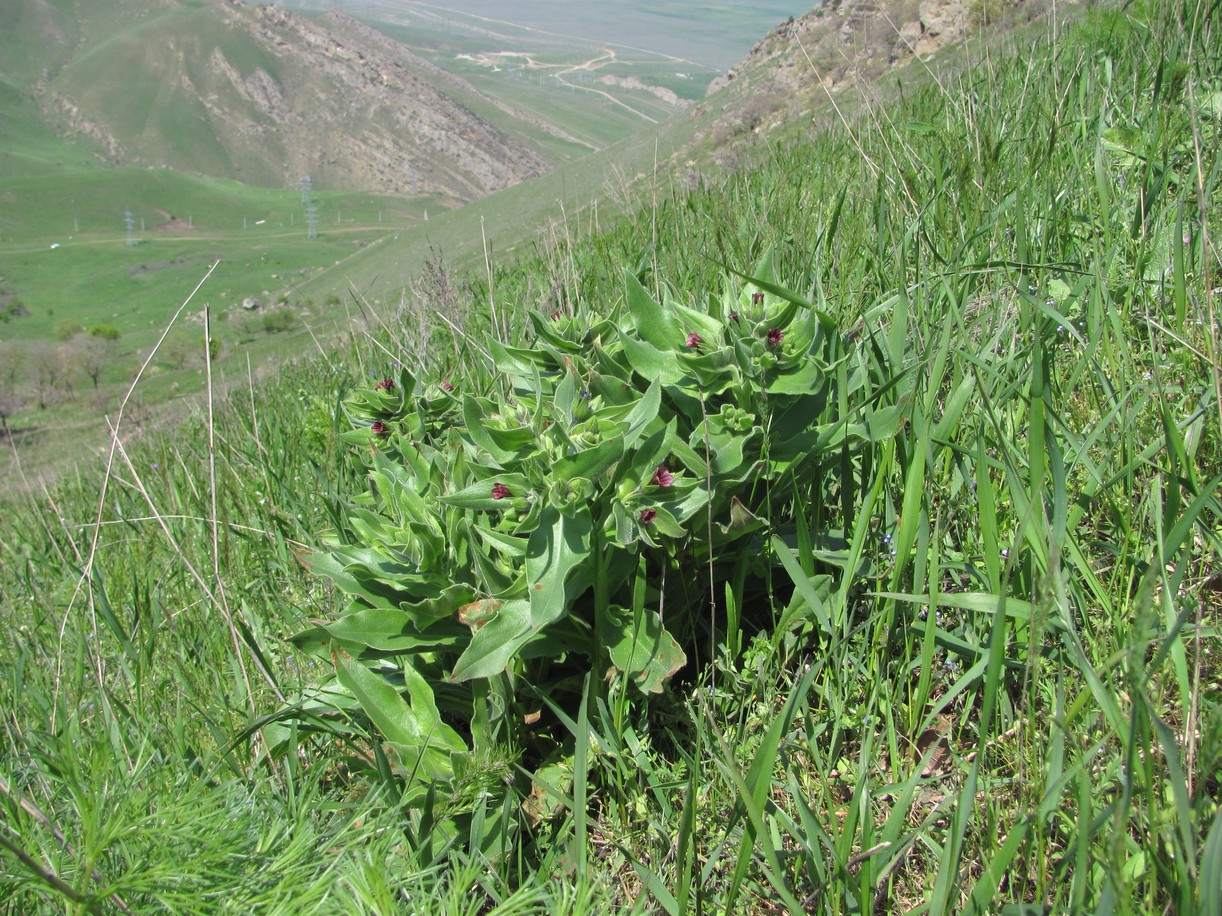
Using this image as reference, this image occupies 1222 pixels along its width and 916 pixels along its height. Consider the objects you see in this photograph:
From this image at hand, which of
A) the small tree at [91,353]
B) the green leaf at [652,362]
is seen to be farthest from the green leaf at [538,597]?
the small tree at [91,353]

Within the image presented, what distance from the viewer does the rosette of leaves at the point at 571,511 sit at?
4.88ft

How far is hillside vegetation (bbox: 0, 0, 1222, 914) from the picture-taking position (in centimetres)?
120

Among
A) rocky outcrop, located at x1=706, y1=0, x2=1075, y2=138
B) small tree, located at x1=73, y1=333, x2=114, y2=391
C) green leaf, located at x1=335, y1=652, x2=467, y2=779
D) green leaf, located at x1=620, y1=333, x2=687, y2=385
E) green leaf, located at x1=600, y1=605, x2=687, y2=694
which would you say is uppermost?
rocky outcrop, located at x1=706, y1=0, x2=1075, y2=138

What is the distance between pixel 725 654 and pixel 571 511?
0.46 metres

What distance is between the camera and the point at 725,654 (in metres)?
1.64

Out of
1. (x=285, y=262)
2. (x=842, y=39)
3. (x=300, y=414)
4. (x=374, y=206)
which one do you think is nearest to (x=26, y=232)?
(x=285, y=262)

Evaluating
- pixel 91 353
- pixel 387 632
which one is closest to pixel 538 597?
pixel 387 632

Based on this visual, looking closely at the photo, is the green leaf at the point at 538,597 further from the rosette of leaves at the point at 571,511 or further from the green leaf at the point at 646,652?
the green leaf at the point at 646,652

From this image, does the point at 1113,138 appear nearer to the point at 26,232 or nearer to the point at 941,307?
the point at 941,307

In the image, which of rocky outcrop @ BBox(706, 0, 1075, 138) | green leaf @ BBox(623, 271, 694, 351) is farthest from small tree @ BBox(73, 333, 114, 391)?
green leaf @ BBox(623, 271, 694, 351)

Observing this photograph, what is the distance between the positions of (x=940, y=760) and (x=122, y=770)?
4.68 feet

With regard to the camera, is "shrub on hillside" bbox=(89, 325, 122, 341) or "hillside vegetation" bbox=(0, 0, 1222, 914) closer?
"hillside vegetation" bbox=(0, 0, 1222, 914)

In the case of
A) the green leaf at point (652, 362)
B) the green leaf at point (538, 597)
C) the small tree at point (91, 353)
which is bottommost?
the small tree at point (91, 353)

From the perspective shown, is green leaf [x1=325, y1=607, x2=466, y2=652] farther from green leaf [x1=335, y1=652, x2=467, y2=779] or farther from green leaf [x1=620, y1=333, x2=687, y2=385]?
green leaf [x1=620, y1=333, x2=687, y2=385]
